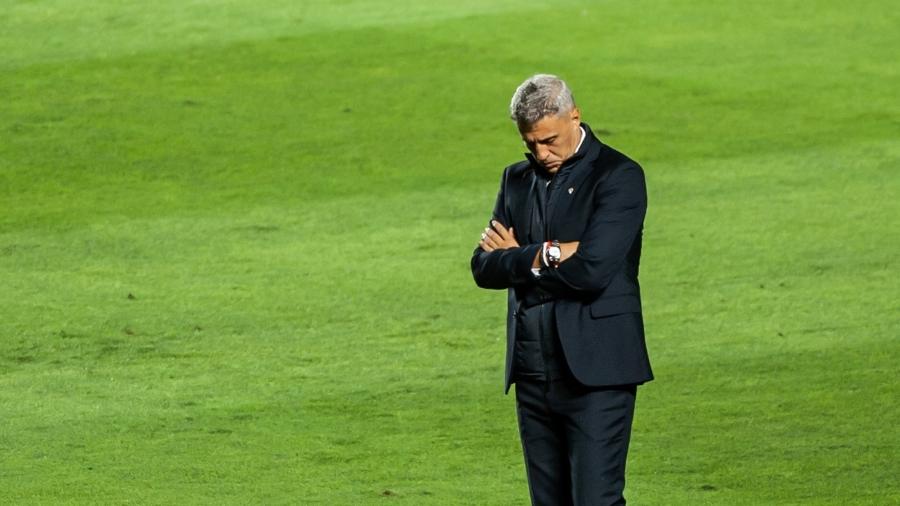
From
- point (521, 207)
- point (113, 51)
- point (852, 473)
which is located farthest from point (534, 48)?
point (521, 207)

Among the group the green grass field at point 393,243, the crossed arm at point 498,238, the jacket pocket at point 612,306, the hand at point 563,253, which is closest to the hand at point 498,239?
the crossed arm at point 498,238

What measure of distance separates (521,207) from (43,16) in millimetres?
10176

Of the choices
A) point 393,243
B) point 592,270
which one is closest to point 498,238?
point 592,270

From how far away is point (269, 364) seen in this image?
8258 millimetres

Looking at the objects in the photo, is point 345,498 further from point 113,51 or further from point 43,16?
point 43,16

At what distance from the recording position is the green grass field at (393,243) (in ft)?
23.3

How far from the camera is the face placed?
4.98 meters

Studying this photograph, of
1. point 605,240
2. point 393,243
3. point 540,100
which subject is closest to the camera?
point 540,100

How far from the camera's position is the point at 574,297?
508cm

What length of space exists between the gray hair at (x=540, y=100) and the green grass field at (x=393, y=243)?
2123 millimetres

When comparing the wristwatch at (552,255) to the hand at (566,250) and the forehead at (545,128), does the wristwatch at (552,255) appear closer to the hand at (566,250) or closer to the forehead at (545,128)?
the hand at (566,250)

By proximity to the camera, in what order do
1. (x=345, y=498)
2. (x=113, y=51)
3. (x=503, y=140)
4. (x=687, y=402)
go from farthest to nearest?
(x=113, y=51)
(x=503, y=140)
(x=687, y=402)
(x=345, y=498)

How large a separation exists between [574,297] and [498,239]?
33 centimetres

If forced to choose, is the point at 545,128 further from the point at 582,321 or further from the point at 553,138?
the point at 582,321
